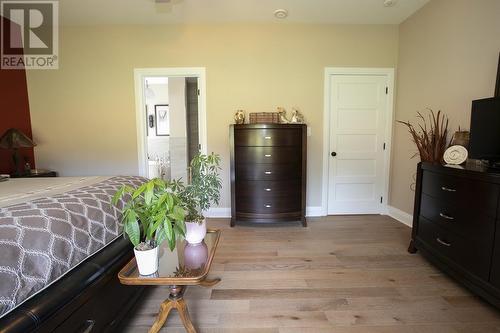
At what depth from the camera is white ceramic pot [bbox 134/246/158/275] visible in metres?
1.16

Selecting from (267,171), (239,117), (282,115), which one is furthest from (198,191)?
(282,115)

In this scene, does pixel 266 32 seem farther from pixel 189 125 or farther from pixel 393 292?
pixel 393 292

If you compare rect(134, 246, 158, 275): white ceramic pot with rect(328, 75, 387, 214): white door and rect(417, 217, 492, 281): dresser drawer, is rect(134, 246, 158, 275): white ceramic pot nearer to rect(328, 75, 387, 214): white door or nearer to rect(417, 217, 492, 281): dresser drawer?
rect(417, 217, 492, 281): dresser drawer

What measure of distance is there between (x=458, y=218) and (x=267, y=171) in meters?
1.82

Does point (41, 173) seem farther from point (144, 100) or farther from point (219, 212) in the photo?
point (219, 212)

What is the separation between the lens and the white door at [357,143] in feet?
10.9

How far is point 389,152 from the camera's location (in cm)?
340

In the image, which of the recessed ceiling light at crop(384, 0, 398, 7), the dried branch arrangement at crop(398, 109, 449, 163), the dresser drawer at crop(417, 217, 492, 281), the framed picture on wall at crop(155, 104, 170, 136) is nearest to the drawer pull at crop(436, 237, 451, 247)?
the dresser drawer at crop(417, 217, 492, 281)

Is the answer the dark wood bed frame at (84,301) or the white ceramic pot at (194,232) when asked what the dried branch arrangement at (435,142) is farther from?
the dark wood bed frame at (84,301)

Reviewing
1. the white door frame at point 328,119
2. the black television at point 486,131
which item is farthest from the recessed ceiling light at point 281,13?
the black television at point 486,131

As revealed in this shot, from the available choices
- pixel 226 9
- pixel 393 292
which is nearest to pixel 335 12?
pixel 226 9

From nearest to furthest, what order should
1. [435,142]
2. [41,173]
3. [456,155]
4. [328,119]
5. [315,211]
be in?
[456,155] < [435,142] < [41,173] < [328,119] < [315,211]

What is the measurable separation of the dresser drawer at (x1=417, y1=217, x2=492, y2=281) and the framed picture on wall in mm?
5509

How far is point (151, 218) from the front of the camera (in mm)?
1124
